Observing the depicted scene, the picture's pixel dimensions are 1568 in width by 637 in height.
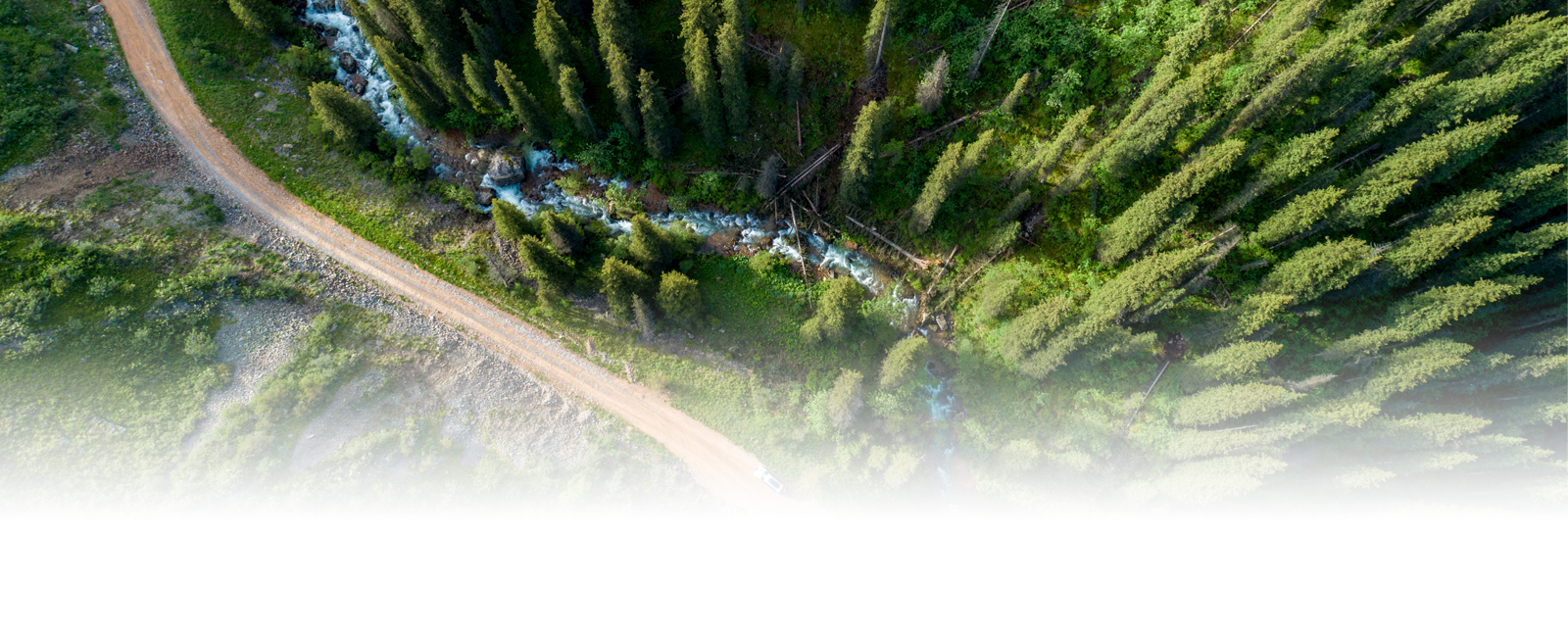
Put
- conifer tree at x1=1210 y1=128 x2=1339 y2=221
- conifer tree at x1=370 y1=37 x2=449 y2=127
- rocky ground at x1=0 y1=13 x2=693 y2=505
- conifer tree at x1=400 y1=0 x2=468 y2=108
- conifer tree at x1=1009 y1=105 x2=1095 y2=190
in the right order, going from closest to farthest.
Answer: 1. conifer tree at x1=1210 y1=128 x2=1339 y2=221
2. conifer tree at x1=1009 y1=105 x2=1095 y2=190
3. conifer tree at x1=370 y1=37 x2=449 y2=127
4. conifer tree at x1=400 y1=0 x2=468 y2=108
5. rocky ground at x1=0 y1=13 x2=693 y2=505

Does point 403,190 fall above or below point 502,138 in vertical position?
below

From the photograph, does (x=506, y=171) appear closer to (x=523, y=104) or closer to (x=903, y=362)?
(x=523, y=104)

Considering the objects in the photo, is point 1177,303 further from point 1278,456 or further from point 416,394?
point 416,394

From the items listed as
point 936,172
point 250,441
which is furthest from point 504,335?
point 936,172

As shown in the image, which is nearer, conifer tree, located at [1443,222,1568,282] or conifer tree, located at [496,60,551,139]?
conifer tree, located at [1443,222,1568,282]

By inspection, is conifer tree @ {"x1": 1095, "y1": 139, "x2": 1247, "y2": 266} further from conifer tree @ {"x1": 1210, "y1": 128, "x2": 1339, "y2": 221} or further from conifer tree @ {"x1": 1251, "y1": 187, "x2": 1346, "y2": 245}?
conifer tree @ {"x1": 1251, "y1": 187, "x2": 1346, "y2": 245}

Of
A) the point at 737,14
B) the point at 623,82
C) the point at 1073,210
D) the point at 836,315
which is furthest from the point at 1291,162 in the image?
the point at 623,82

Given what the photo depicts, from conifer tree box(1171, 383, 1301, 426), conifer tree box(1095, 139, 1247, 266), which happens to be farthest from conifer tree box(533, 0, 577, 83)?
conifer tree box(1171, 383, 1301, 426)
